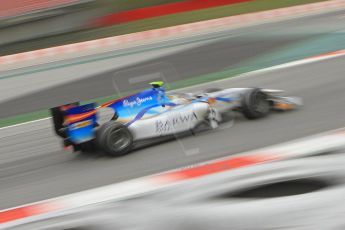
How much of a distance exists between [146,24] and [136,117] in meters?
13.6

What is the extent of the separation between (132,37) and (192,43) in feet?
9.97

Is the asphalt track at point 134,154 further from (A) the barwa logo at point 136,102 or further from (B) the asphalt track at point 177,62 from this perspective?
(B) the asphalt track at point 177,62

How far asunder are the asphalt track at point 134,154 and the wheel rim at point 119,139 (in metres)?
0.12

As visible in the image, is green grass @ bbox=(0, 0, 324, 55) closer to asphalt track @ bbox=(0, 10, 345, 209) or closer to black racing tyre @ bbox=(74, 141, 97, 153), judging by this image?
asphalt track @ bbox=(0, 10, 345, 209)

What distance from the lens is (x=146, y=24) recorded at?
18344 mm

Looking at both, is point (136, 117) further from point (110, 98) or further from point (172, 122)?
point (110, 98)

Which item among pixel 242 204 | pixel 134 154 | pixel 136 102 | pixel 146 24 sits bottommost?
pixel 242 204

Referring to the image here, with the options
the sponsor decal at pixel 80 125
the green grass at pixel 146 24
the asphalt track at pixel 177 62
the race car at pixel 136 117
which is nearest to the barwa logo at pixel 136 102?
the race car at pixel 136 117

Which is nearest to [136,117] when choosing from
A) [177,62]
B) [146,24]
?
[177,62]

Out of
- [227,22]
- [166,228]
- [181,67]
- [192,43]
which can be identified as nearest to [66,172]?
[166,228]

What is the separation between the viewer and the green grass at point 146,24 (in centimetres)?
1738

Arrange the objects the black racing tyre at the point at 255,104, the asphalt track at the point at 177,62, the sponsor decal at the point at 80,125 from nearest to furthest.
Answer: the sponsor decal at the point at 80,125 → the black racing tyre at the point at 255,104 → the asphalt track at the point at 177,62

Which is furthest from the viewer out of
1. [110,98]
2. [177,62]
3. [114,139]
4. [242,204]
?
[177,62]

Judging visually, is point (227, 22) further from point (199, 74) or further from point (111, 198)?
point (111, 198)
